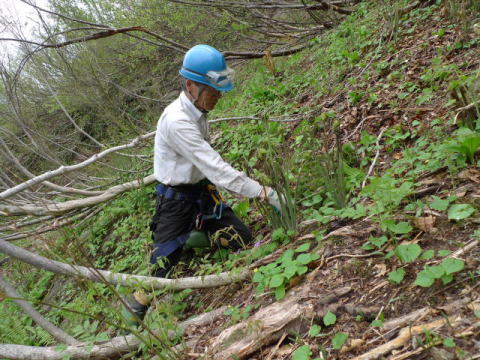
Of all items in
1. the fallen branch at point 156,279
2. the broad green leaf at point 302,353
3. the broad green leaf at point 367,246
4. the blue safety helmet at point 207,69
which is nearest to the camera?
the broad green leaf at point 302,353

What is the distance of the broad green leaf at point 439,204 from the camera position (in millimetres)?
1714

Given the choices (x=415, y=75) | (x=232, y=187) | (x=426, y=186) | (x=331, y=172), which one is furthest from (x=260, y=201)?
(x=415, y=75)

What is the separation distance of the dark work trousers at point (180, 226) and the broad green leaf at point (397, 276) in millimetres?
1496

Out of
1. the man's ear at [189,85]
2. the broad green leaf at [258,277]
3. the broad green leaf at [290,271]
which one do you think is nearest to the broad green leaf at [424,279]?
the broad green leaf at [290,271]

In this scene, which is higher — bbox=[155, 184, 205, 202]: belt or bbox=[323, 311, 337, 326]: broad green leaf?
bbox=[155, 184, 205, 202]: belt

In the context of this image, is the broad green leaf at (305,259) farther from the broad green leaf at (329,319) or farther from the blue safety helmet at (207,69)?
the blue safety helmet at (207,69)

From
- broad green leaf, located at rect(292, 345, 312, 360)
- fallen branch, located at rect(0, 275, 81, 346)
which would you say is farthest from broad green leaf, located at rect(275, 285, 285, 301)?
fallen branch, located at rect(0, 275, 81, 346)

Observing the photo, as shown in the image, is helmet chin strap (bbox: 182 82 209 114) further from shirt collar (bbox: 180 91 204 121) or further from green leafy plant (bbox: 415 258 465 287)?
green leafy plant (bbox: 415 258 465 287)

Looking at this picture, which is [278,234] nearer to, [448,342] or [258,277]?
[258,277]

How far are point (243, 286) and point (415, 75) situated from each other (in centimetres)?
264

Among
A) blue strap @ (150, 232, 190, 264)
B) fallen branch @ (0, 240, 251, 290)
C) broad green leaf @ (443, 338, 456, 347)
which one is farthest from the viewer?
blue strap @ (150, 232, 190, 264)

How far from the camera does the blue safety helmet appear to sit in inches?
104

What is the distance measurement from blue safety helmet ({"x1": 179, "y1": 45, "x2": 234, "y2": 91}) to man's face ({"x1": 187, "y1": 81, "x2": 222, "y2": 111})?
0.06 metres

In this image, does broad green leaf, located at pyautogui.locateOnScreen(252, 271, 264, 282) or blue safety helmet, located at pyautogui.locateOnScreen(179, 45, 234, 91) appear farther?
blue safety helmet, located at pyautogui.locateOnScreen(179, 45, 234, 91)
